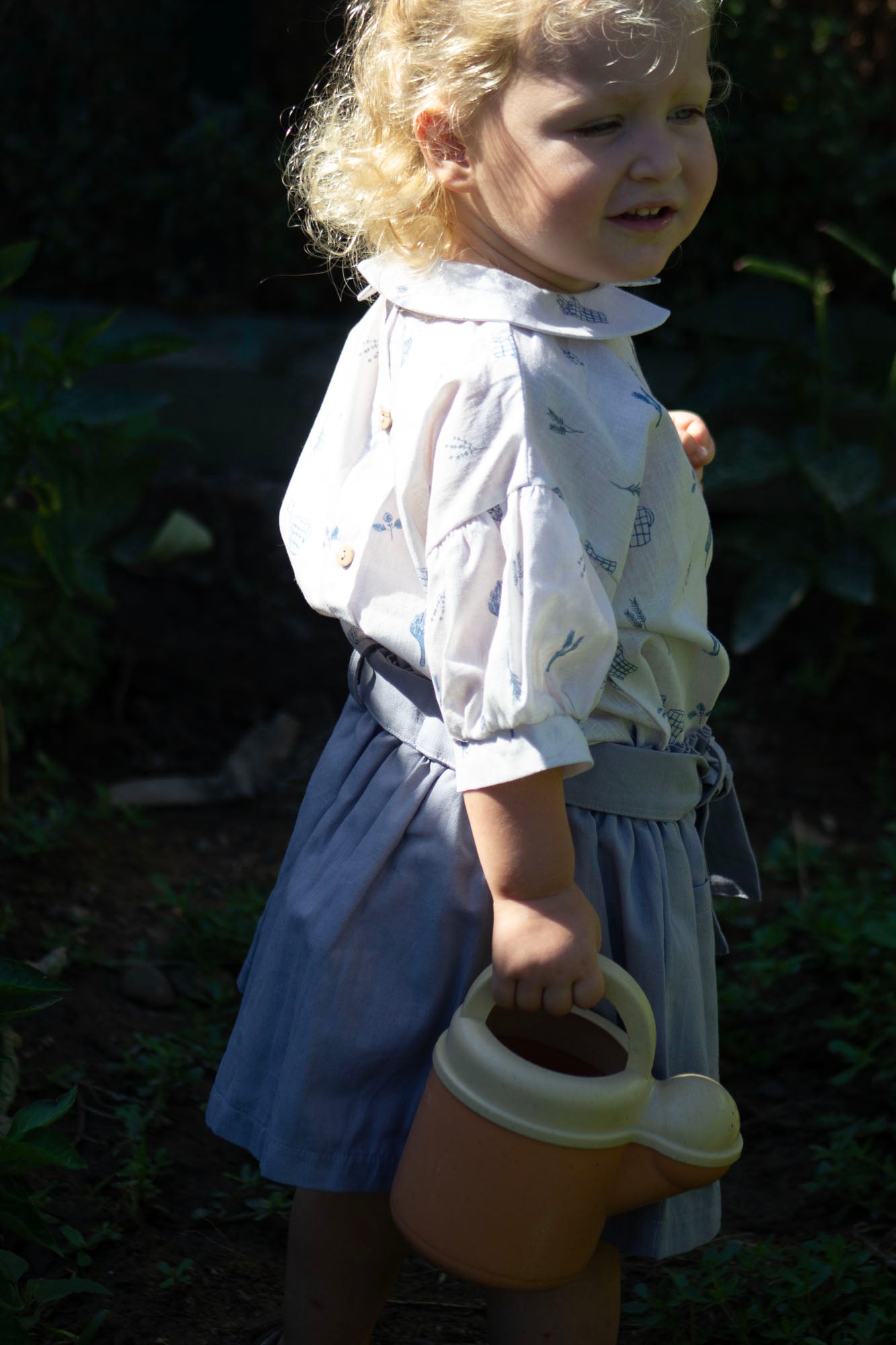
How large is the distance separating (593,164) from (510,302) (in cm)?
14

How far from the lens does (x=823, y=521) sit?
3.14 metres

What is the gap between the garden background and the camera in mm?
A: 1690

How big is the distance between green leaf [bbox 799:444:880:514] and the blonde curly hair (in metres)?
1.66

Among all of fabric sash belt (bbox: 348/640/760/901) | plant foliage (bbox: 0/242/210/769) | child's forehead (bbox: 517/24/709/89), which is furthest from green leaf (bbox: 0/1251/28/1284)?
child's forehead (bbox: 517/24/709/89)

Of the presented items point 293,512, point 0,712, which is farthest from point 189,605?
point 293,512

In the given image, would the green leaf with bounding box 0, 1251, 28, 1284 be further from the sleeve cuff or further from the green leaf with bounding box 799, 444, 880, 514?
the green leaf with bounding box 799, 444, 880, 514

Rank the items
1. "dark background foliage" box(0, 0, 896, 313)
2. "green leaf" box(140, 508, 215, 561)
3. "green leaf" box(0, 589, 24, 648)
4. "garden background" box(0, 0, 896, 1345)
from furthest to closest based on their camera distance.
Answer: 1. "dark background foliage" box(0, 0, 896, 313)
2. "green leaf" box(140, 508, 215, 561)
3. "green leaf" box(0, 589, 24, 648)
4. "garden background" box(0, 0, 896, 1345)

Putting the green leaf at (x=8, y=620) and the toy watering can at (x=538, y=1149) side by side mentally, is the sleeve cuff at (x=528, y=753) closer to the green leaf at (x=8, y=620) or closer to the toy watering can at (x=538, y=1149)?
the toy watering can at (x=538, y=1149)

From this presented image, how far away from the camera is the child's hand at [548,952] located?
1.21 meters

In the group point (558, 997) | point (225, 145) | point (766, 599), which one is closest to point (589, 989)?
point (558, 997)

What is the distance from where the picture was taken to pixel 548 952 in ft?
3.96

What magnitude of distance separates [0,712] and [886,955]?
5.10 feet

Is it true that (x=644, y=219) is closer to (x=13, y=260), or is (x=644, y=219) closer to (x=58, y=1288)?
(x=58, y=1288)

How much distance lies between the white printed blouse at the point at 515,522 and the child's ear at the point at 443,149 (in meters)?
0.08
